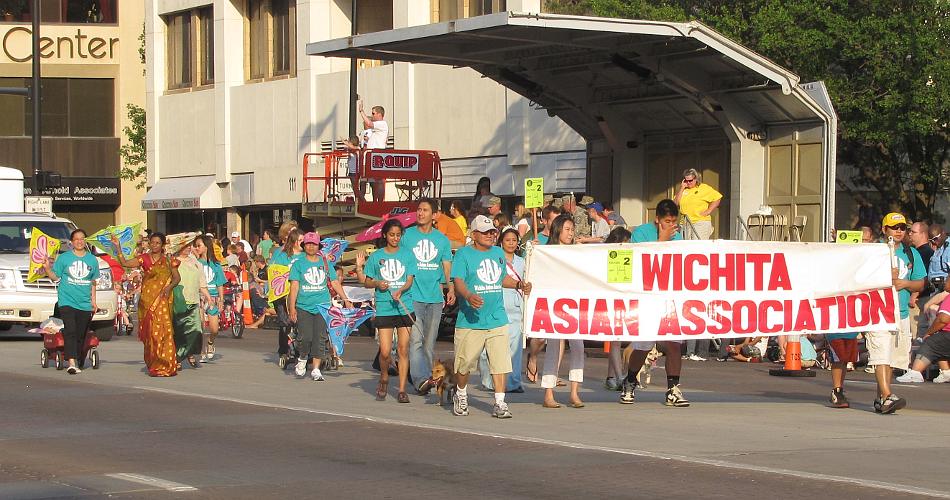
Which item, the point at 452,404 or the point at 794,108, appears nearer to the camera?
the point at 452,404

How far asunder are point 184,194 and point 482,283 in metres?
33.3

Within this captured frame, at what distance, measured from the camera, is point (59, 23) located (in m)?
56.9

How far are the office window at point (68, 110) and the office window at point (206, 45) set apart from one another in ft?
42.6

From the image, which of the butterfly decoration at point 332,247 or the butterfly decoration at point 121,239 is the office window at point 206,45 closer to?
the butterfly decoration at point 121,239

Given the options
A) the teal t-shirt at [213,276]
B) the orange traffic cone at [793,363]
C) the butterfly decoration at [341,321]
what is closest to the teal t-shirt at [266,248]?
the teal t-shirt at [213,276]

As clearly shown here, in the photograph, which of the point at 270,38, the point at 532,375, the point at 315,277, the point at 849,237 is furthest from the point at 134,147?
the point at 849,237

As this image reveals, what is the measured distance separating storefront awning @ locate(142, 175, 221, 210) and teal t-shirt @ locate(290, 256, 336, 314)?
27.9 metres

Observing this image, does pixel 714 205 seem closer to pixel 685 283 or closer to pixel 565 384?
pixel 565 384

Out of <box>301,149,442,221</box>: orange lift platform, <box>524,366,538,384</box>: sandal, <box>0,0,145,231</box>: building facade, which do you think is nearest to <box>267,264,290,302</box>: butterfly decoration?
<box>524,366,538,384</box>: sandal

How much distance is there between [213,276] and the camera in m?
21.9

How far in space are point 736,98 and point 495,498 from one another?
45.3ft

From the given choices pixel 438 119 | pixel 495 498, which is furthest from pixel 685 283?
pixel 438 119

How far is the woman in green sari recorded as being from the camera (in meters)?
18.8

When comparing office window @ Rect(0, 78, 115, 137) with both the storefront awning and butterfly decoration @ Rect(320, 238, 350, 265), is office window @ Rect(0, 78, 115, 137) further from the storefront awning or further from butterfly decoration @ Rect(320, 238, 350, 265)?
butterfly decoration @ Rect(320, 238, 350, 265)
